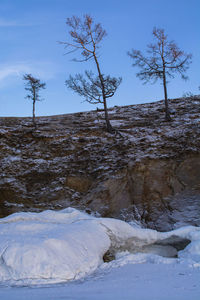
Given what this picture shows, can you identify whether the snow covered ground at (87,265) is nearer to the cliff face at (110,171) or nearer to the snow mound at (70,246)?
the snow mound at (70,246)

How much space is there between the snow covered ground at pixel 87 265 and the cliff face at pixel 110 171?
2.99m

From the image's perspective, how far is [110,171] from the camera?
35.3ft

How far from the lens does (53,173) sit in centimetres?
1132

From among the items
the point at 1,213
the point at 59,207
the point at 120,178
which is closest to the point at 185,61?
the point at 120,178

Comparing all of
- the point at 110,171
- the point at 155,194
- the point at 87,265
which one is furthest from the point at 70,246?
the point at 110,171

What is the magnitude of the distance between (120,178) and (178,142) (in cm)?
375

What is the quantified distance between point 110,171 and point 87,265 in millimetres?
6349

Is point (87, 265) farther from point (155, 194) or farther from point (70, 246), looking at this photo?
point (155, 194)

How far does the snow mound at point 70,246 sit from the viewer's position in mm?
4094

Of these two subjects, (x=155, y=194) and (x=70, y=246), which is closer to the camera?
(x=70, y=246)

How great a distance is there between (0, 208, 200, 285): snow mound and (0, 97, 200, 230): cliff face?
2301 mm

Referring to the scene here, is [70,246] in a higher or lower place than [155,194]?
higher

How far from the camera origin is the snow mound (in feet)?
13.4

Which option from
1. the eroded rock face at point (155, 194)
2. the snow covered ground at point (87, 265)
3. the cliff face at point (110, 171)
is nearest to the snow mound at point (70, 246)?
the snow covered ground at point (87, 265)
